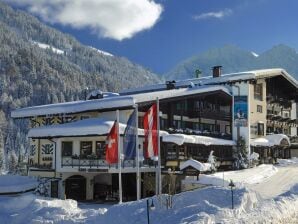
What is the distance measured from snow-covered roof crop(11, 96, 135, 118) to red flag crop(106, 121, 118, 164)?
8.94m

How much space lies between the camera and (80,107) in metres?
36.7

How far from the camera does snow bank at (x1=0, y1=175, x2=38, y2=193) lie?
3447 centimetres

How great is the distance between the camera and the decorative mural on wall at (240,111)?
155 feet

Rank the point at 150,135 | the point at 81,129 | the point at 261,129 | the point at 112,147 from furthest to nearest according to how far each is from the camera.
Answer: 1. the point at 261,129
2. the point at 81,129
3. the point at 112,147
4. the point at 150,135

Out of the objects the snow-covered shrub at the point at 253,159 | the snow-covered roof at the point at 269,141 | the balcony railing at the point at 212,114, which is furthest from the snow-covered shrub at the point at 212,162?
the snow-covered roof at the point at 269,141

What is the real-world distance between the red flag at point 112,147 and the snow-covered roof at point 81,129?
6.93m

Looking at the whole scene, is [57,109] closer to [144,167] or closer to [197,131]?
[144,167]

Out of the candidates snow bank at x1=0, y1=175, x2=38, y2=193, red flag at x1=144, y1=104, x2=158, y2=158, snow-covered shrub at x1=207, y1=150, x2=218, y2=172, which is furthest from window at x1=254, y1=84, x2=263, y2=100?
red flag at x1=144, y1=104, x2=158, y2=158

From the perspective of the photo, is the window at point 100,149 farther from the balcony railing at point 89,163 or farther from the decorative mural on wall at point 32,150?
the decorative mural on wall at point 32,150

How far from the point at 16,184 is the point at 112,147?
512 inches

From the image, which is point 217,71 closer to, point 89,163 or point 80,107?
point 80,107

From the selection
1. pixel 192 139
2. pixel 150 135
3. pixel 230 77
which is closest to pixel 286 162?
pixel 230 77

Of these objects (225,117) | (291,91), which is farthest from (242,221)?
(291,91)

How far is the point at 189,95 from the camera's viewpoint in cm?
4050
